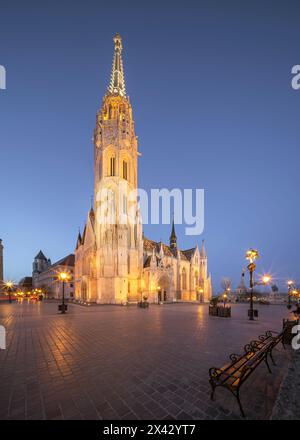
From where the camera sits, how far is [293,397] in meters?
4.25

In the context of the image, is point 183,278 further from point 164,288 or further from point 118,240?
point 118,240

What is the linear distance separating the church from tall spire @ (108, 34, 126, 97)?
0.98 ft

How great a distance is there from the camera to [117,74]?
53.5m

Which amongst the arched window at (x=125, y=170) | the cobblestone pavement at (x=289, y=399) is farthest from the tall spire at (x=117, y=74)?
the cobblestone pavement at (x=289, y=399)

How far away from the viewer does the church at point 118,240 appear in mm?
37500

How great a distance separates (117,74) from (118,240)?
154ft

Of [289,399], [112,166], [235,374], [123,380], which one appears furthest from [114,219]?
[289,399]

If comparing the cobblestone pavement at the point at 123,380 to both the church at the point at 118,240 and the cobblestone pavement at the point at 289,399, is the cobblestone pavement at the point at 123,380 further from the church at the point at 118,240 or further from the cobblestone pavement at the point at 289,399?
the church at the point at 118,240

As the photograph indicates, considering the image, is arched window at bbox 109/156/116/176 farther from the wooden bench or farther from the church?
the wooden bench

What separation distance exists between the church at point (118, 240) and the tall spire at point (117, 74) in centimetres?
30

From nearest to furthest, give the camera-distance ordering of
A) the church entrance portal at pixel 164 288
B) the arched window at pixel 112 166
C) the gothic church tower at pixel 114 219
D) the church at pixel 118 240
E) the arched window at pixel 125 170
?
the gothic church tower at pixel 114 219 < the church at pixel 118 240 < the arched window at pixel 112 166 < the church entrance portal at pixel 164 288 < the arched window at pixel 125 170

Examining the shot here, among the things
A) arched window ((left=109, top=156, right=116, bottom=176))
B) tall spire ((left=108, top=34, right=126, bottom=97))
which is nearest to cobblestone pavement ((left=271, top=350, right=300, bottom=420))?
arched window ((left=109, top=156, right=116, bottom=176))

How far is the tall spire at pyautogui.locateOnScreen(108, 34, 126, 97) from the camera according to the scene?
51.6 metres
